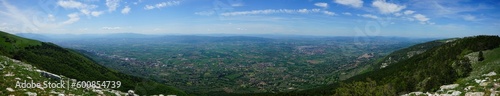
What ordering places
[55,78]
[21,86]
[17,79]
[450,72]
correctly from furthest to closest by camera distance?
[450,72] < [55,78] < [17,79] < [21,86]

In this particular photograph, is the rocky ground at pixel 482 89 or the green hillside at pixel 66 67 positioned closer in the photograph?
the rocky ground at pixel 482 89

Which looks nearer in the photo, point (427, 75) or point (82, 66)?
point (427, 75)

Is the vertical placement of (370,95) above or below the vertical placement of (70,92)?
below

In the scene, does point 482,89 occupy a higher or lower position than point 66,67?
higher

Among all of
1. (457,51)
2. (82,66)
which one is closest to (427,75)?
(457,51)

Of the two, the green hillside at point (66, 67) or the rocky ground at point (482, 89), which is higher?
the rocky ground at point (482, 89)

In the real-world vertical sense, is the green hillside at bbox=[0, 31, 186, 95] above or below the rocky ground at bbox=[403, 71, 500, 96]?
below

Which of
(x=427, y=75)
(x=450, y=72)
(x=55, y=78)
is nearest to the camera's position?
(x=55, y=78)

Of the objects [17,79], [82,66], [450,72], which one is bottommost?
[82,66]

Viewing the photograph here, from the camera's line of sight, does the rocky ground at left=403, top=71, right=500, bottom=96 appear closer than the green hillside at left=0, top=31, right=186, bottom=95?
Yes

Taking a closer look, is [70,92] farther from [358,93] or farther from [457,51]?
[457,51]

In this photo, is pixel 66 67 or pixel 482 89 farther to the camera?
pixel 66 67
